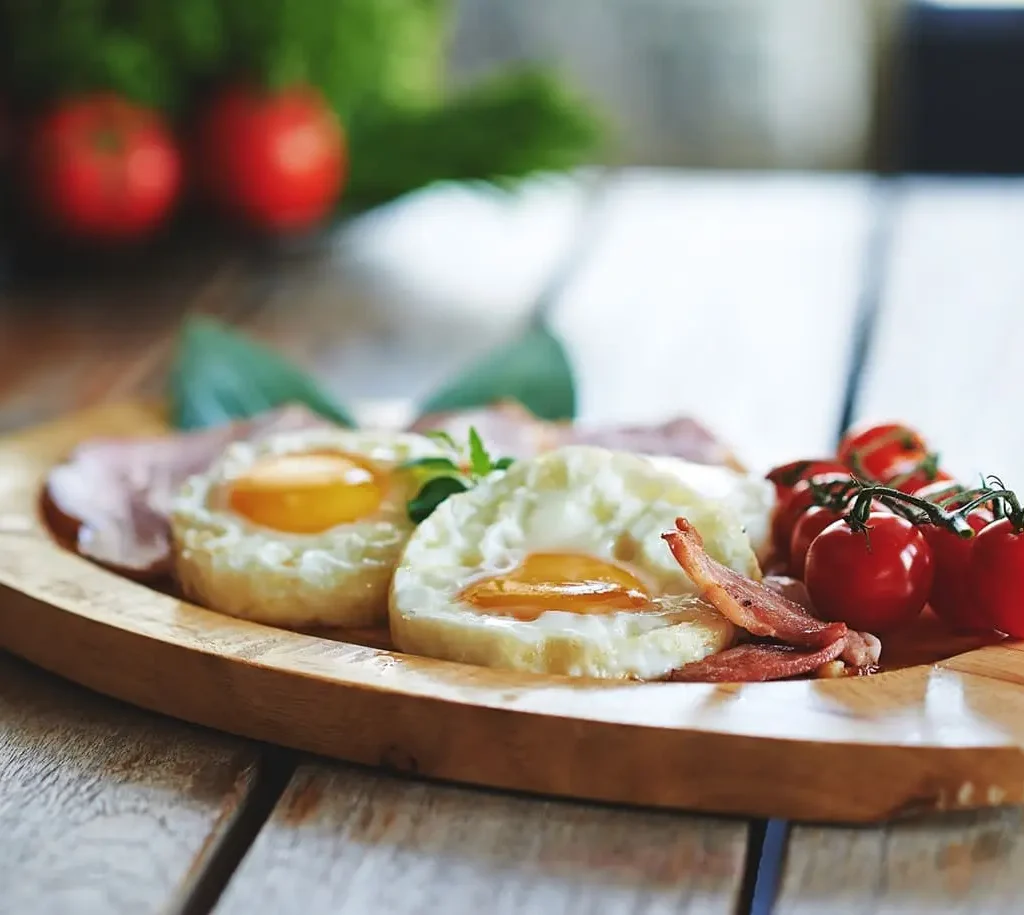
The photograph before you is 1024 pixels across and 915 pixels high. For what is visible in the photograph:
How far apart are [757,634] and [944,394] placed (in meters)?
1.20

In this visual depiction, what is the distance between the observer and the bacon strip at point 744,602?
1300 mm

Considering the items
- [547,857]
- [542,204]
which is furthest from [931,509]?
[542,204]

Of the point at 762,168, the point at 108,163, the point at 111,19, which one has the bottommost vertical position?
the point at 762,168

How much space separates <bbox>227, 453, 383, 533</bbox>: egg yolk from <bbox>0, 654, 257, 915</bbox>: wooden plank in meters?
0.26

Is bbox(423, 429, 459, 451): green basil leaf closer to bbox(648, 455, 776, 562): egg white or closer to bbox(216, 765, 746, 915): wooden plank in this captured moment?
bbox(648, 455, 776, 562): egg white

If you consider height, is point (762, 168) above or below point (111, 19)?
below

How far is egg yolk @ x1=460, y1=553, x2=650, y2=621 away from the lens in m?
1.35

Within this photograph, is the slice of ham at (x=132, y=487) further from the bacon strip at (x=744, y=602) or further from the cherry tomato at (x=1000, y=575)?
the cherry tomato at (x=1000, y=575)

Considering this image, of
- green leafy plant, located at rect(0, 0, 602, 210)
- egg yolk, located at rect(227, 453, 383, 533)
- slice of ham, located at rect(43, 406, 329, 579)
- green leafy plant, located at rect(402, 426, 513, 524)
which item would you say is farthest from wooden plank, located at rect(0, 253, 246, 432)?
green leafy plant, located at rect(402, 426, 513, 524)

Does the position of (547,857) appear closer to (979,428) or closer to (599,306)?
(979,428)

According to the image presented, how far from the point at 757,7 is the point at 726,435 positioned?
10.5ft

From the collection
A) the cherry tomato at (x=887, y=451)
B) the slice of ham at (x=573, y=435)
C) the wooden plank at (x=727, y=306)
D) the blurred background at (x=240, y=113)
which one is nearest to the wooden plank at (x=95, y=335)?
the blurred background at (x=240, y=113)

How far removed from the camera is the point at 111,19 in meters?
3.04


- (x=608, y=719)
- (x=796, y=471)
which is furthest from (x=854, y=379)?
(x=608, y=719)
